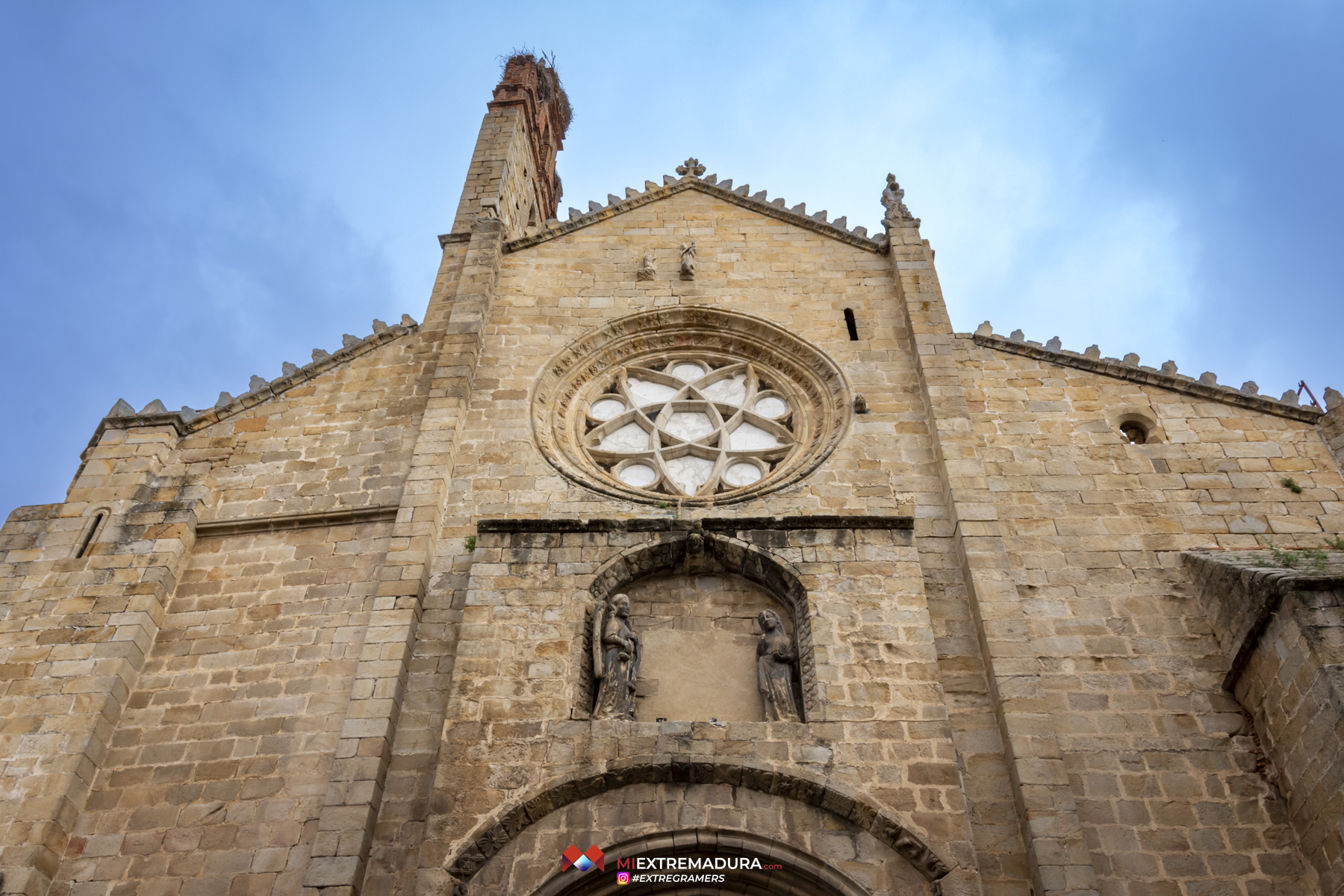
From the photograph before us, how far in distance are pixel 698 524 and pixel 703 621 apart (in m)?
0.90

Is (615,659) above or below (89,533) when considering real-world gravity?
below

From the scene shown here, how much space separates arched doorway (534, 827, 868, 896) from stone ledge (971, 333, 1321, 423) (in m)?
6.96

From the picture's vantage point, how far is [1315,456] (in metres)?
11.6

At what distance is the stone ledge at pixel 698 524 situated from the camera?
10344 millimetres

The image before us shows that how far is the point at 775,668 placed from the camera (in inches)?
375

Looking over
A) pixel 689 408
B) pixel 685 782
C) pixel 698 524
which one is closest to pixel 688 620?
pixel 698 524

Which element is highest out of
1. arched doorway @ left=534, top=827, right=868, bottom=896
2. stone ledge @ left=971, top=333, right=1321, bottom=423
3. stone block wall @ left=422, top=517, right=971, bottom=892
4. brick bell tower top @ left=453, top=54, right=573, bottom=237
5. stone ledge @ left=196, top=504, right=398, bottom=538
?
brick bell tower top @ left=453, top=54, right=573, bottom=237

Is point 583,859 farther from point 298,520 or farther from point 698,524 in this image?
point 298,520

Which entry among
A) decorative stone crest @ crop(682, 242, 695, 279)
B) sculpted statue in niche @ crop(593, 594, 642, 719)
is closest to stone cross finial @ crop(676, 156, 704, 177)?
decorative stone crest @ crop(682, 242, 695, 279)

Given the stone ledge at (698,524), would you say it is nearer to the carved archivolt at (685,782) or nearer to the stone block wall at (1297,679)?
the carved archivolt at (685,782)

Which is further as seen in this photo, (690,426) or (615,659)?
(690,426)

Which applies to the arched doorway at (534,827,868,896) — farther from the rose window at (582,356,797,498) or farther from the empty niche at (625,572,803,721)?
the rose window at (582,356,797,498)

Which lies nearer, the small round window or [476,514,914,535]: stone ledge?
[476,514,914,535]: stone ledge

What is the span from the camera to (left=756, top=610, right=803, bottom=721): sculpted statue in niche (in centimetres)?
921
